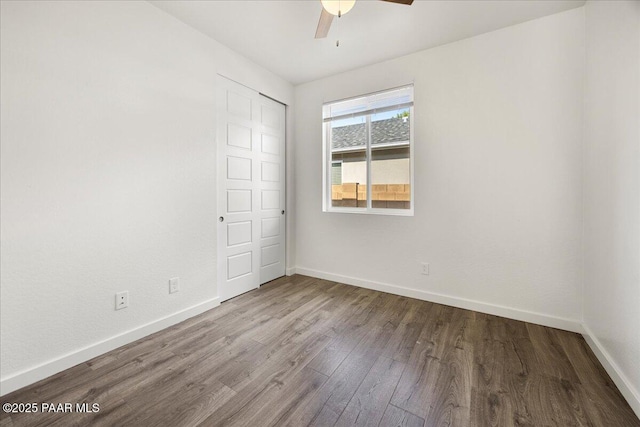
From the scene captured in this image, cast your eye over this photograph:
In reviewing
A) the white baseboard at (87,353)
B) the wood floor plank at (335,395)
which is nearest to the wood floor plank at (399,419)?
the wood floor plank at (335,395)

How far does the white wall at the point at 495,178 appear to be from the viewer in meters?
2.23

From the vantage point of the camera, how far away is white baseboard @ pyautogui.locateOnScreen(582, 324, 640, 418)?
1.37m

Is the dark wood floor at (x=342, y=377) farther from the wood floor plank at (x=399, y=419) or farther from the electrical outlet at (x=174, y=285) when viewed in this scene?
the electrical outlet at (x=174, y=285)

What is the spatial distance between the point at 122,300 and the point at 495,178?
11.1 feet

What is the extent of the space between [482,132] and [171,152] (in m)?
2.92

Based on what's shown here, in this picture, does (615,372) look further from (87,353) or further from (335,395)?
(87,353)

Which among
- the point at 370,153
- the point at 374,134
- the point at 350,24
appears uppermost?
the point at 350,24

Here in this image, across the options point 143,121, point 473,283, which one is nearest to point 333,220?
point 473,283

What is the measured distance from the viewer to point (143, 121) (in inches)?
83.0

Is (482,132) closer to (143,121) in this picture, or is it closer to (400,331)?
(400,331)

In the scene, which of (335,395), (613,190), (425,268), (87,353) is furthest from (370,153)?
(87,353)

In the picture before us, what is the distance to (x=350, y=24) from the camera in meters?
2.40

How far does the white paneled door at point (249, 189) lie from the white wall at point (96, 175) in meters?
0.21

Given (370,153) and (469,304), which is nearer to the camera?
(469,304)
